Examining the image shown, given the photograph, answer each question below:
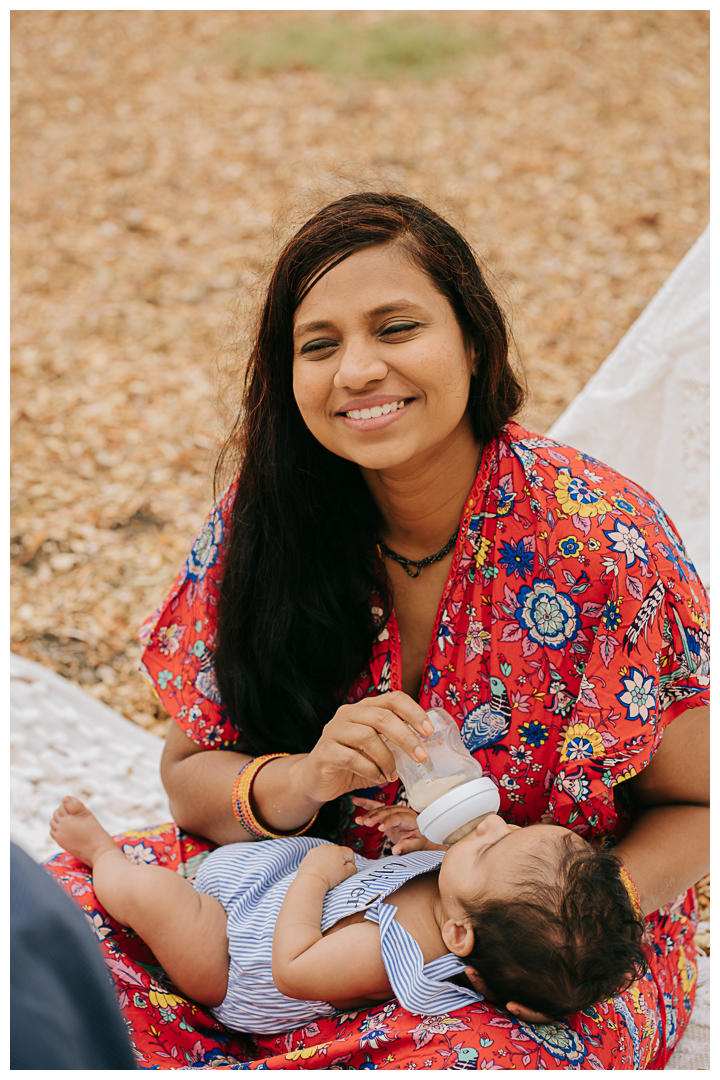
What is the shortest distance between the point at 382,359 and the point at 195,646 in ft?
3.39

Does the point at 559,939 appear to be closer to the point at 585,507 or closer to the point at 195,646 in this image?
the point at 585,507

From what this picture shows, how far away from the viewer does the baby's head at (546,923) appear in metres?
1.82

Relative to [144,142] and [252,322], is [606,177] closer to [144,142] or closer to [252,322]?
[144,142]

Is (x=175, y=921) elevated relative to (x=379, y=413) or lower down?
lower down

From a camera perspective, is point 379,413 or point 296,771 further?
point 296,771

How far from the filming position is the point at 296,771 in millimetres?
2215

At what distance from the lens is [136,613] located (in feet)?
14.1

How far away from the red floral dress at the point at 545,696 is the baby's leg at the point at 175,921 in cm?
6

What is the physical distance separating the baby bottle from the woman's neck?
0.47m

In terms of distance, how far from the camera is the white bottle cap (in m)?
1.99

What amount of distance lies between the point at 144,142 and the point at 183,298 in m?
2.38

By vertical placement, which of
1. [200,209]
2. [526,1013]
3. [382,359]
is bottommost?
[526,1013]

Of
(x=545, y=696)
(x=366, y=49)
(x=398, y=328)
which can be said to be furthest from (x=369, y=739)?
(x=366, y=49)

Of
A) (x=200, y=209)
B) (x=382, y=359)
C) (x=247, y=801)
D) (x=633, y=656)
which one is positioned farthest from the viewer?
(x=200, y=209)
